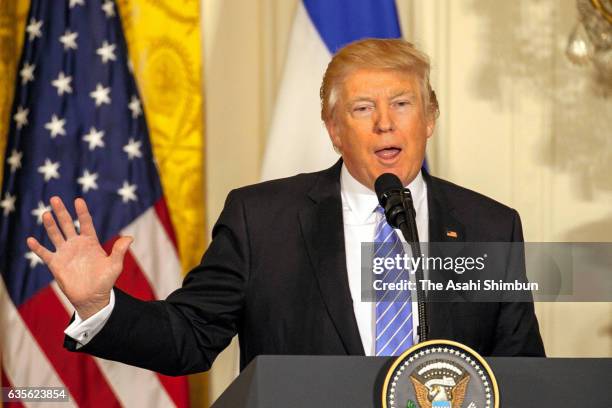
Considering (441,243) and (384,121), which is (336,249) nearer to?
(441,243)

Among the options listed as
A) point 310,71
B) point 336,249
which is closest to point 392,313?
point 336,249

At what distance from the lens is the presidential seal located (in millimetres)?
1759

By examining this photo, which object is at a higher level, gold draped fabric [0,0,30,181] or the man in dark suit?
gold draped fabric [0,0,30,181]

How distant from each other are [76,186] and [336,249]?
1510mm

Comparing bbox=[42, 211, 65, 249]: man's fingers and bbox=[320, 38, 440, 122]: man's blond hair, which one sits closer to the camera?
bbox=[42, 211, 65, 249]: man's fingers

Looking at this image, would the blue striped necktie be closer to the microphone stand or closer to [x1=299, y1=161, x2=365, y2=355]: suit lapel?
[x1=299, y1=161, x2=365, y2=355]: suit lapel

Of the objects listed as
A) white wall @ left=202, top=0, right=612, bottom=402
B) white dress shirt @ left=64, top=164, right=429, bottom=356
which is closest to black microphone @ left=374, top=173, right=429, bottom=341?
white dress shirt @ left=64, top=164, right=429, bottom=356

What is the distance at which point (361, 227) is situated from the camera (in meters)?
2.83

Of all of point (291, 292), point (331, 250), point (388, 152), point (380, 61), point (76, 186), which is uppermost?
point (380, 61)

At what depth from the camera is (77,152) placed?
3.93 meters

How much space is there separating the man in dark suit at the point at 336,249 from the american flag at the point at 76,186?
3.71 ft

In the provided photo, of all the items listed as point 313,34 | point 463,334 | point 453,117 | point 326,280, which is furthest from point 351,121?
point 453,117

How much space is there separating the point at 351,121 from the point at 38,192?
1480 mm

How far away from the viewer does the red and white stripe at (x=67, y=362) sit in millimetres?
3809
